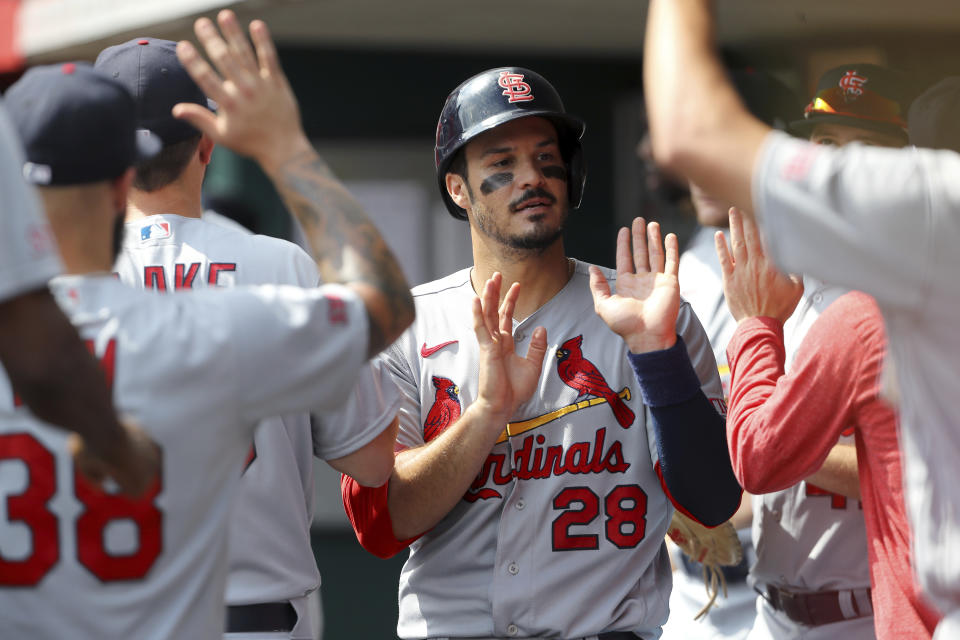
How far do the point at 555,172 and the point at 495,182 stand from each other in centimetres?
16

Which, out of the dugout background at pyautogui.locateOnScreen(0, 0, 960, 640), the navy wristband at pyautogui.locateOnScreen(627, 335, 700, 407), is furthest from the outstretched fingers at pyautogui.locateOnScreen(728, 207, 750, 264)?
the dugout background at pyautogui.locateOnScreen(0, 0, 960, 640)

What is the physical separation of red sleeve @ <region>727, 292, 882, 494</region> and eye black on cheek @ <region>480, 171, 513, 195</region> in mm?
A: 795

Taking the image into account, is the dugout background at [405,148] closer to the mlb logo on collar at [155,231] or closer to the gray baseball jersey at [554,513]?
the gray baseball jersey at [554,513]

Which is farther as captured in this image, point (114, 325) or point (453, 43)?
point (453, 43)

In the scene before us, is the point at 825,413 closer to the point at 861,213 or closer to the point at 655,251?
the point at 655,251

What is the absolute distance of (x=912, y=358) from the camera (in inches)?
66.5

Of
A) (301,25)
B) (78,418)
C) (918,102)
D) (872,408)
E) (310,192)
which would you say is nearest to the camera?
(78,418)

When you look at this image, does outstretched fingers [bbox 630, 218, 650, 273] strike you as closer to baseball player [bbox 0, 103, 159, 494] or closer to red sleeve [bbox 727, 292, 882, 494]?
red sleeve [bbox 727, 292, 882, 494]

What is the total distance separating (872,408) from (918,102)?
3.39 feet

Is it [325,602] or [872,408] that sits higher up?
[872,408]

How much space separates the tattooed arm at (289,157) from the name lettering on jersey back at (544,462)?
1085mm

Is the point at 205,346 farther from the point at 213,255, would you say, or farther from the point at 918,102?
the point at 918,102

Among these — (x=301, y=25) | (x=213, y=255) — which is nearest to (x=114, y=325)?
(x=213, y=255)

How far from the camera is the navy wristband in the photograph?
109 inches
